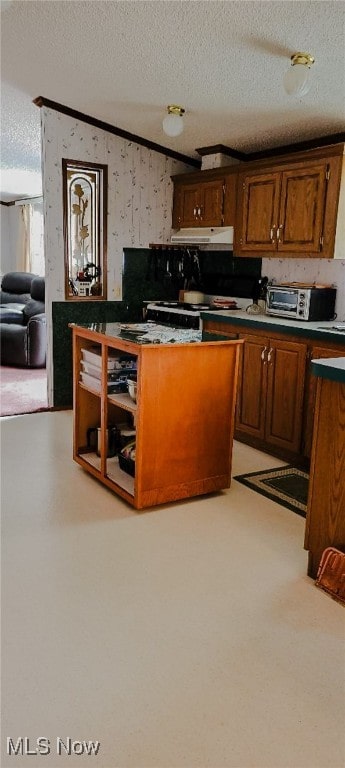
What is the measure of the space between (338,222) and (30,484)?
2545 millimetres

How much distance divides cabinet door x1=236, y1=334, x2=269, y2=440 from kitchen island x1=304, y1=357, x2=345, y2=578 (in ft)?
5.14

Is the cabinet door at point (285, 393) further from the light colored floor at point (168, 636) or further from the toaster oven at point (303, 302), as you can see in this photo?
the light colored floor at point (168, 636)

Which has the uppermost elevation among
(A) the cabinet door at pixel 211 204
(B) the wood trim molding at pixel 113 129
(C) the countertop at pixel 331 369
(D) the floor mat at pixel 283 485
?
(B) the wood trim molding at pixel 113 129

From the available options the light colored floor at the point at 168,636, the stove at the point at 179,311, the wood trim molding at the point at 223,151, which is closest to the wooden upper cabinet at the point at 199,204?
Result: the wood trim molding at the point at 223,151

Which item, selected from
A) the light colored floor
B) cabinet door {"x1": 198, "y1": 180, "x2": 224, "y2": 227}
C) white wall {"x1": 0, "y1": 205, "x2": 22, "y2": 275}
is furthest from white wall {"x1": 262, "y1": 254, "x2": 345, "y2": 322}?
white wall {"x1": 0, "y1": 205, "x2": 22, "y2": 275}

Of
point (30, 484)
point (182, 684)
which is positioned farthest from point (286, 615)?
point (30, 484)

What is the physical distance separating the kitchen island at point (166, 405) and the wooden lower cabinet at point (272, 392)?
0.69 m

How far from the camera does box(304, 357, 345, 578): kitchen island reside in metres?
2.28

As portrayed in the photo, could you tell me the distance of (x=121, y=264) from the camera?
202 inches

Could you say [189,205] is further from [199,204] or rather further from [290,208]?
[290,208]

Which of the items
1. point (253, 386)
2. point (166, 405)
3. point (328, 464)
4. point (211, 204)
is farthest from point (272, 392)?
point (211, 204)

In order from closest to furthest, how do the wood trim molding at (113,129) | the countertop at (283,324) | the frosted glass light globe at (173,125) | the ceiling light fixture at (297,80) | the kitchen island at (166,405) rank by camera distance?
the ceiling light fixture at (297,80) → the kitchen island at (166,405) → the countertop at (283,324) → the frosted glass light globe at (173,125) → the wood trim molding at (113,129)

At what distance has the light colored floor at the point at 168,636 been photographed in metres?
1.62

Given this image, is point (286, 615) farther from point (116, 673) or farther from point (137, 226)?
point (137, 226)
